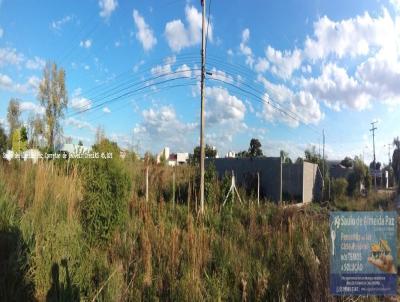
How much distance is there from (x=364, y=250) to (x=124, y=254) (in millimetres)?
3328

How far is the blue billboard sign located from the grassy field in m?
0.67

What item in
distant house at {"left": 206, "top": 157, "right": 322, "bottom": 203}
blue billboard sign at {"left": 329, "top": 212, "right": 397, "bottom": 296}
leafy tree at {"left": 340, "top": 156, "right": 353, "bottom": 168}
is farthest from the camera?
leafy tree at {"left": 340, "top": 156, "right": 353, "bottom": 168}

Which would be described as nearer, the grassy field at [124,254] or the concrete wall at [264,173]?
the grassy field at [124,254]

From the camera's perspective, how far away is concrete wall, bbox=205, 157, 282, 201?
54.0 feet

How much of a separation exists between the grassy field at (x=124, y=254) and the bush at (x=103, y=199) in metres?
0.02

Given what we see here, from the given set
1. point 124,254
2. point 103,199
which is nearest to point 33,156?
point 103,199

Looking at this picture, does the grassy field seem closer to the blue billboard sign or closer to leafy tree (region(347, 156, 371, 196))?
the blue billboard sign

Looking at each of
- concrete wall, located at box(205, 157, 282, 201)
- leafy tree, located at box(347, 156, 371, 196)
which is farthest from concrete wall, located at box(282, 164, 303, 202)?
leafy tree, located at box(347, 156, 371, 196)

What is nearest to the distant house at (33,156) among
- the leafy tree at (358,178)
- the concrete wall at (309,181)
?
the concrete wall at (309,181)

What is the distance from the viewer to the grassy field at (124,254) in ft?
13.2

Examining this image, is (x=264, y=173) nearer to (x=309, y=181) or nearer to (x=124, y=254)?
(x=309, y=181)

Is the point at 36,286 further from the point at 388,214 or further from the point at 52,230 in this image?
the point at 388,214

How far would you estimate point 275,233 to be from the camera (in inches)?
236

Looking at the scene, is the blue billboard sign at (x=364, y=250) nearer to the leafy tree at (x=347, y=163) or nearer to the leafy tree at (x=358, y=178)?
the leafy tree at (x=358, y=178)
